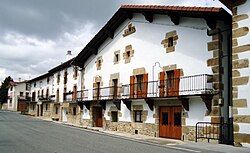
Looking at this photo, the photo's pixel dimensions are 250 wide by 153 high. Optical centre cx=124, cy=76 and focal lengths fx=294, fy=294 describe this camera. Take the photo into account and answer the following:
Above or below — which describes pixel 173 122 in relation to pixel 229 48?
below

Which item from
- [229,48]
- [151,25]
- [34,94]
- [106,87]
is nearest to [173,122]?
[229,48]

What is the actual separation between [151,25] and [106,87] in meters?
6.33

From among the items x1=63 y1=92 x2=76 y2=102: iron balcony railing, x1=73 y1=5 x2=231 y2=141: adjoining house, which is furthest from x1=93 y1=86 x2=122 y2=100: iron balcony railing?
x1=63 y1=92 x2=76 y2=102: iron balcony railing

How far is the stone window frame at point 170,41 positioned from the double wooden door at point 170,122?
3302mm

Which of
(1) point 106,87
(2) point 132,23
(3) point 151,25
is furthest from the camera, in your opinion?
(1) point 106,87

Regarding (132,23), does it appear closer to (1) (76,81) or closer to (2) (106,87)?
(2) (106,87)

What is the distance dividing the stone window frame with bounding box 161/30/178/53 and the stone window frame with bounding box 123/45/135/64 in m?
3.17

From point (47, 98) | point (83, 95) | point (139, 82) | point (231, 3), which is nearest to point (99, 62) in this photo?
point (83, 95)

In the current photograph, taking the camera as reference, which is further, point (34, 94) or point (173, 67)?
point (34, 94)

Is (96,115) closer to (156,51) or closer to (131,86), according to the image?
(131,86)

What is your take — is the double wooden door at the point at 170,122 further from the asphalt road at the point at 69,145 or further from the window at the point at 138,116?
the asphalt road at the point at 69,145

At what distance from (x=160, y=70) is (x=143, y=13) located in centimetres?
388

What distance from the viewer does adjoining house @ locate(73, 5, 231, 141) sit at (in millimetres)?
13875

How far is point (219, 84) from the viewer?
13.5 m
